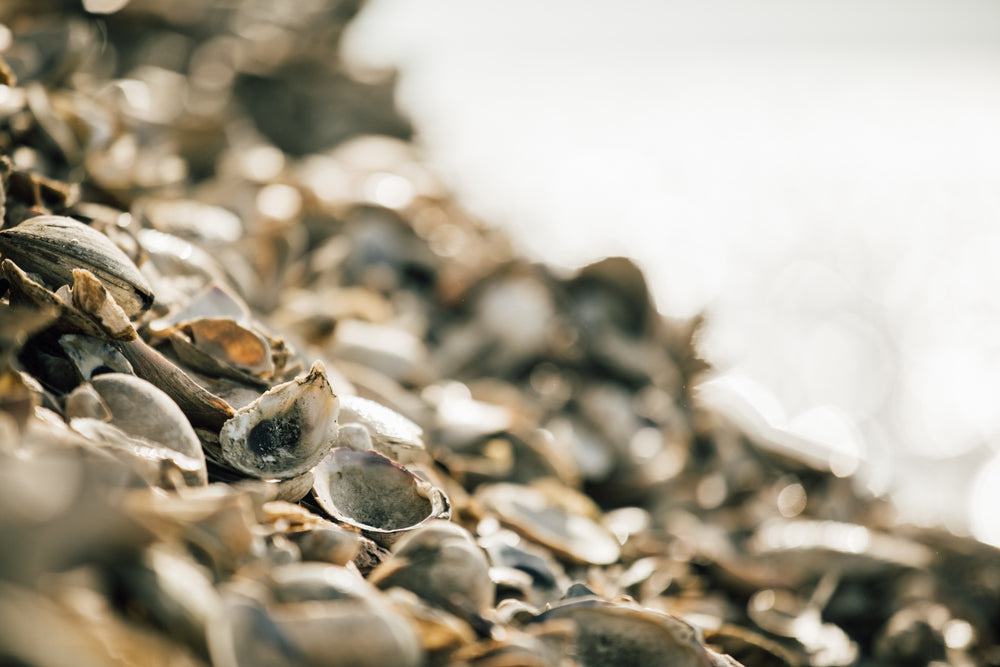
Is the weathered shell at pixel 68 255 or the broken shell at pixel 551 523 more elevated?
the weathered shell at pixel 68 255

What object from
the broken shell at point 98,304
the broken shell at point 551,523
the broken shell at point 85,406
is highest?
the broken shell at point 98,304

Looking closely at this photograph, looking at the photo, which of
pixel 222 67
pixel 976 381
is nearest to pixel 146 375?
pixel 222 67

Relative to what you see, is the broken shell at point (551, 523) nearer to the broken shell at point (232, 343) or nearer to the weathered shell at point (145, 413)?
the broken shell at point (232, 343)

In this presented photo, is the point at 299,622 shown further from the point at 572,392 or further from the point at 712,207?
the point at 712,207

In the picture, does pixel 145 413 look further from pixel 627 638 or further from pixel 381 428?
pixel 627 638

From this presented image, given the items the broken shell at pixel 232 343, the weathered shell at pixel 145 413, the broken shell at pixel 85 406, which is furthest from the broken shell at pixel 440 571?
the broken shell at pixel 232 343

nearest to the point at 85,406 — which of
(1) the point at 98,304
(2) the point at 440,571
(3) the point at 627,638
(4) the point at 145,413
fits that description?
(4) the point at 145,413
